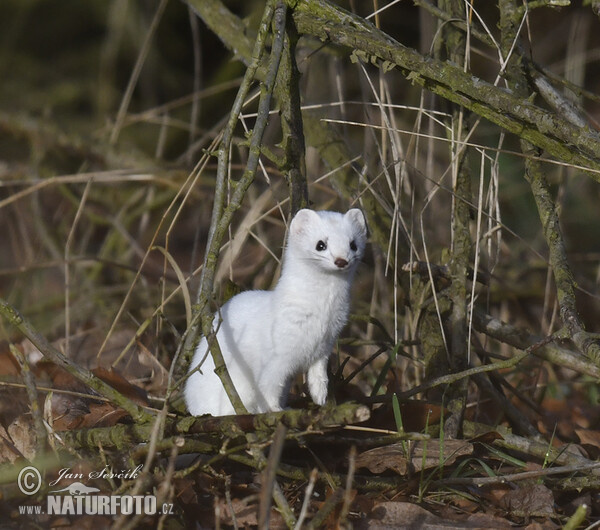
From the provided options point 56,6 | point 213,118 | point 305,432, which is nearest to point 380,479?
point 305,432

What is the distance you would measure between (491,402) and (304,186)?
4.26 ft

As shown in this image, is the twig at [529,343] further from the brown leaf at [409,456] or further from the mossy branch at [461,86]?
the mossy branch at [461,86]

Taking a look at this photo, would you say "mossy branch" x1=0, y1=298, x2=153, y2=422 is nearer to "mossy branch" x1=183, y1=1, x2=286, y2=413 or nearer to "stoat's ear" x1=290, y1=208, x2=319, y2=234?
"mossy branch" x1=183, y1=1, x2=286, y2=413

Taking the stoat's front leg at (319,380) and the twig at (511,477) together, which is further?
the stoat's front leg at (319,380)

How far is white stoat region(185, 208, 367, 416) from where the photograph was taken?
2754 millimetres

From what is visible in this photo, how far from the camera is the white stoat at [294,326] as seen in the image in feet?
9.04

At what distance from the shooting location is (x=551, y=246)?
2.84 metres

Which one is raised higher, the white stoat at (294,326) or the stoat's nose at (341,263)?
the stoat's nose at (341,263)

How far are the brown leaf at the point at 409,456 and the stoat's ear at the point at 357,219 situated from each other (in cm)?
73

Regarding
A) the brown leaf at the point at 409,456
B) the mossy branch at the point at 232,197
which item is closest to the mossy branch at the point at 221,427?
the mossy branch at the point at 232,197

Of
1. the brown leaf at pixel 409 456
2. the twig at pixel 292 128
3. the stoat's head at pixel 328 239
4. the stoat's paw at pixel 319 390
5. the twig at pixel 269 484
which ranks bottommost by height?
the brown leaf at pixel 409 456

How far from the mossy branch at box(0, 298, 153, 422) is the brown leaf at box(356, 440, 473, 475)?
2.38ft

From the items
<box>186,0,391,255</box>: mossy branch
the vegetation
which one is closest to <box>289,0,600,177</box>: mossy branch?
the vegetation

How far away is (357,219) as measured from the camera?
112 inches
